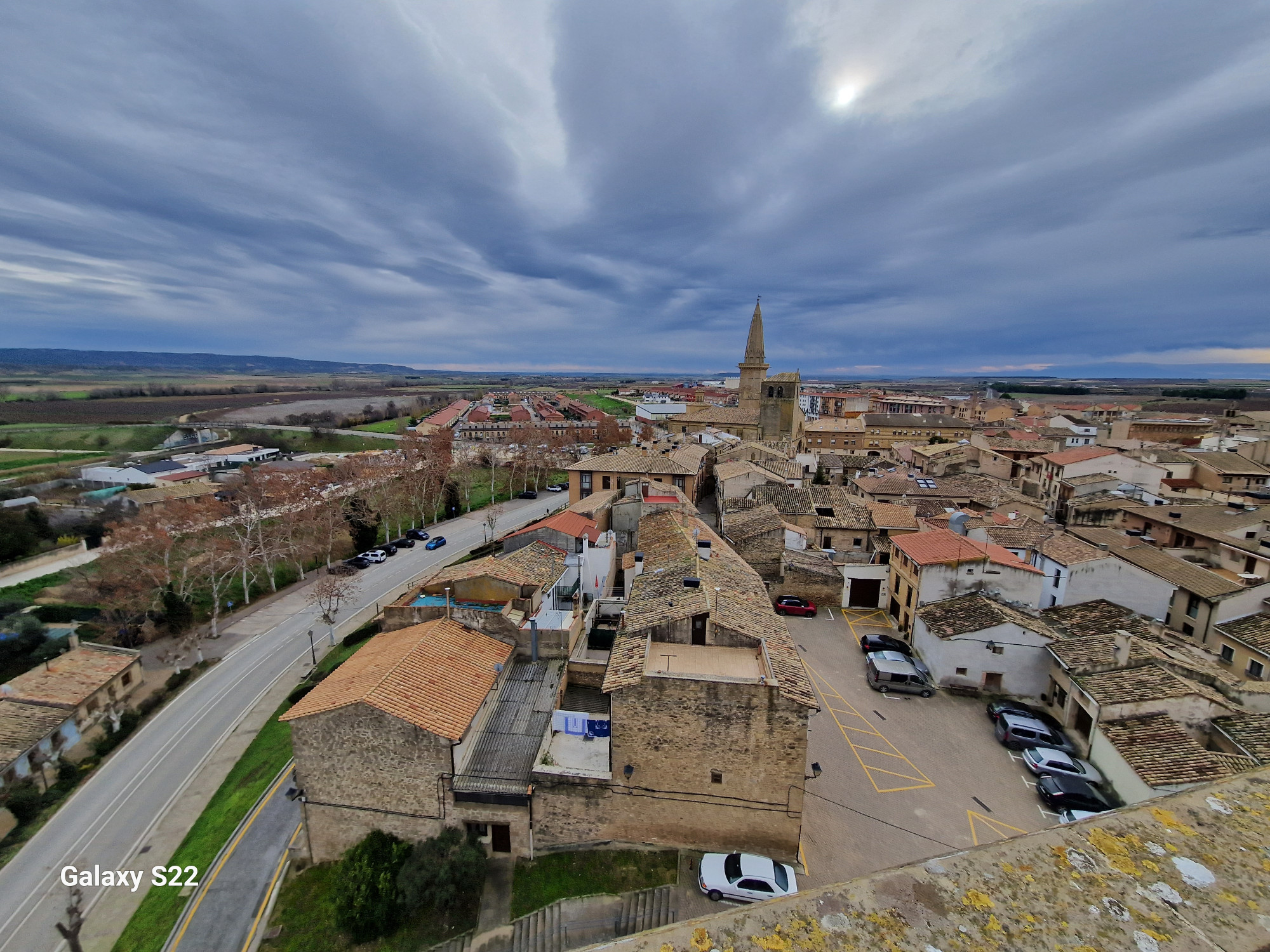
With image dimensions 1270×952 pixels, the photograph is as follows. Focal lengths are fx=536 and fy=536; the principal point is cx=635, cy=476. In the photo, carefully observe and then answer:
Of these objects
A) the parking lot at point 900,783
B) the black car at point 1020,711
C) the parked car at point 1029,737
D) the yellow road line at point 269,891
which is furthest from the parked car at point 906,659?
the yellow road line at point 269,891

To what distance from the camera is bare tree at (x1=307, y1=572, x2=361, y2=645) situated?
101ft

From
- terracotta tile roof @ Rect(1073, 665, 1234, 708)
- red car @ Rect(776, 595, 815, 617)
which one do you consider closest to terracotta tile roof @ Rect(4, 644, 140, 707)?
red car @ Rect(776, 595, 815, 617)

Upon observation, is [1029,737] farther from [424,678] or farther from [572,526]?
[572,526]

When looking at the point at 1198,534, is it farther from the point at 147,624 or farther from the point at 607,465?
the point at 147,624

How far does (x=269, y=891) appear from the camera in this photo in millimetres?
15016

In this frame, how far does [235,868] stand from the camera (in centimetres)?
1580

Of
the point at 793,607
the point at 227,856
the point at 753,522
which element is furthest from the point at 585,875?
the point at 753,522

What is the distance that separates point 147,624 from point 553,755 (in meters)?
31.0

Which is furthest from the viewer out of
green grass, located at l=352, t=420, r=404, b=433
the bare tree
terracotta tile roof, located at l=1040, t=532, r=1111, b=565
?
green grass, located at l=352, t=420, r=404, b=433

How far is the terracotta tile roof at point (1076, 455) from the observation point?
145 ft

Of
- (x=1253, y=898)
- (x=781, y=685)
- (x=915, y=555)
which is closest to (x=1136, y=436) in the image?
(x=915, y=555)

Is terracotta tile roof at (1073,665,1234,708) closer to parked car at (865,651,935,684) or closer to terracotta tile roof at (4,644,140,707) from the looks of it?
parked car at (865,651,935,684)

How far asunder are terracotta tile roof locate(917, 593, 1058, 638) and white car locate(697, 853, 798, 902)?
476 inches

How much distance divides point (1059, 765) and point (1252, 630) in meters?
12.9
